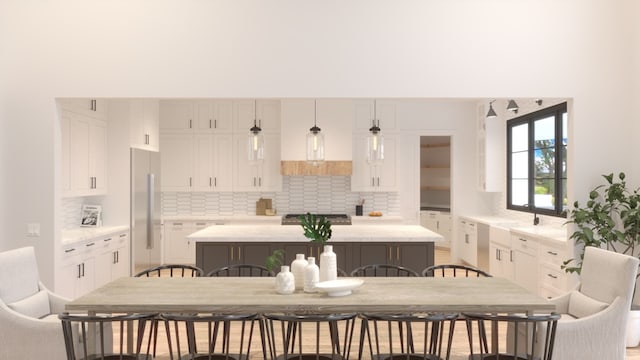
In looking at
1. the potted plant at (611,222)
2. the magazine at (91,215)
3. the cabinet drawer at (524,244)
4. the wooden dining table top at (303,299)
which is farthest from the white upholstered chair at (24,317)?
the cabinet drawer at (524,244)

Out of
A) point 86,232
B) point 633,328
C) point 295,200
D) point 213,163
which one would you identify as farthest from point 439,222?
point 86,232

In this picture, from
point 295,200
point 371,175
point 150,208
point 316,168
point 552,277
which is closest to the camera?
point 552,277

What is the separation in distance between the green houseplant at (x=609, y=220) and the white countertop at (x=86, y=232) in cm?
486

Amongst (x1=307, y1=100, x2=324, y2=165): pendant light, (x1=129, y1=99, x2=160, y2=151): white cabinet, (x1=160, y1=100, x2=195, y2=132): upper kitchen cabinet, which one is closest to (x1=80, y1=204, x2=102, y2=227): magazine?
(x1=129, y1=99, x2=160, y2=151): white cabinet

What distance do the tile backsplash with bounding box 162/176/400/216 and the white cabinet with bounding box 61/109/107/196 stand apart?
226 centimetres

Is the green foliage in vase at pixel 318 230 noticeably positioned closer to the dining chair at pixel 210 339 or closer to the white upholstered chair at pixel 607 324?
the dining chair at pixel 210 339

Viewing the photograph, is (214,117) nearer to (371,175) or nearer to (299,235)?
(371,175)

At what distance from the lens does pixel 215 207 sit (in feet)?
30.6

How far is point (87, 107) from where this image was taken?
6469 mm

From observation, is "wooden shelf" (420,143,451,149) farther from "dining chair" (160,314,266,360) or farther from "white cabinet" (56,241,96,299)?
"white cabinet" (56,241,96,299)

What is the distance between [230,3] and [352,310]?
3.23 meters

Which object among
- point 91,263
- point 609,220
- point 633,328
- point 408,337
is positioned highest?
point 609,220

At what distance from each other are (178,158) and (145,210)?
161cm

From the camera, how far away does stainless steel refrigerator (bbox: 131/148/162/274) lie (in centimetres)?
730
